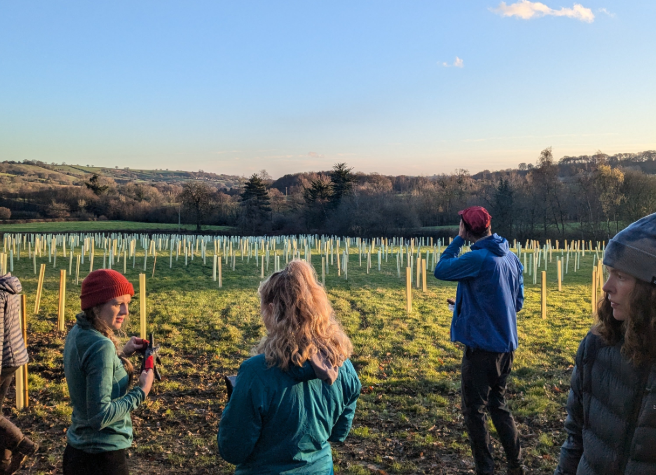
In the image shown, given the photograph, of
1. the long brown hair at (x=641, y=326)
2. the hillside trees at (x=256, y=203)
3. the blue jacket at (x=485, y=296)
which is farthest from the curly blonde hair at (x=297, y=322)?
the hillside trees at (x=256, y=203)

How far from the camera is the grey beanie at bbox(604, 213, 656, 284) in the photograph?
150 cm

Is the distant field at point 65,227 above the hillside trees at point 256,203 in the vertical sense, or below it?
below

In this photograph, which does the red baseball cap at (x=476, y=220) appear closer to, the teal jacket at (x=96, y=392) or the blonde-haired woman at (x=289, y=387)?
the blonde-haired woman at (x=289, y=387)

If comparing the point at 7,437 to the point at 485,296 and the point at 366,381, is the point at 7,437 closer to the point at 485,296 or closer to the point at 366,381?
the point at 485,296

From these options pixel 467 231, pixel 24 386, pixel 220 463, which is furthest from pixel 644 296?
pixel 24 386

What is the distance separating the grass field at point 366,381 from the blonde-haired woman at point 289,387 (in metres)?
2.90

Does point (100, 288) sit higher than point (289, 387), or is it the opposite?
point (100, 288)

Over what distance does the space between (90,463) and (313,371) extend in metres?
1.42

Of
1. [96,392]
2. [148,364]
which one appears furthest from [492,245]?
[96,392]

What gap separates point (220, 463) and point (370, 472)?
4.80 ft

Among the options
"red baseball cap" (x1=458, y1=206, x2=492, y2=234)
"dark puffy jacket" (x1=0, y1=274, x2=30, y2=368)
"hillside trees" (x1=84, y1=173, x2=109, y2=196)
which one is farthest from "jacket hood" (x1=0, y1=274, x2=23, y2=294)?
"hillside trees" (x1=84, y1=173, x2=109, y2=196)

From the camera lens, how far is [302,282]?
191 centimetres

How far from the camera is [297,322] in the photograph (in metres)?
1.87

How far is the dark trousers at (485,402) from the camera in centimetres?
352
